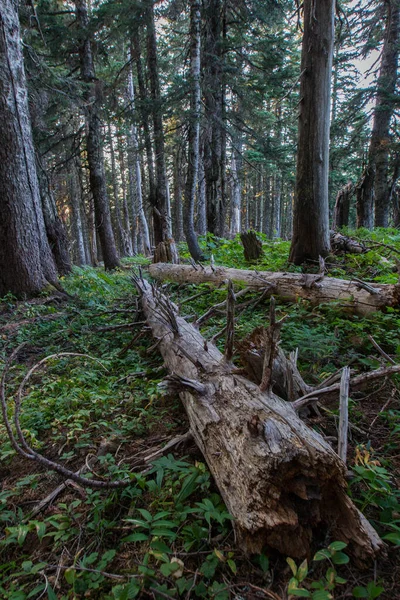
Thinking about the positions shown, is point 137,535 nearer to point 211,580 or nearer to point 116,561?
point 116,561

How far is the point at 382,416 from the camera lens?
8.77ft

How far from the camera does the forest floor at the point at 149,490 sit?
1.48 m

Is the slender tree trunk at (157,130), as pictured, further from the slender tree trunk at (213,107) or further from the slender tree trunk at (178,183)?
the slender tree trunk at (213,107)

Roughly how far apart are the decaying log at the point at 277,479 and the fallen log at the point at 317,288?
297 centimetres

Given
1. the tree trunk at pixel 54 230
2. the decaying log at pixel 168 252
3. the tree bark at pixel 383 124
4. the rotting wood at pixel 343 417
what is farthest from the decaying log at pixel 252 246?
the rotting wood at pixel 343 417

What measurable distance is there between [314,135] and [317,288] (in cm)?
339

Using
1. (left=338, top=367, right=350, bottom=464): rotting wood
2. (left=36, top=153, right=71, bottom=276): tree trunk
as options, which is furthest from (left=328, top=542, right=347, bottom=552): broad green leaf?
(left=36, top=153, right=71, bottom=276): tree trunk

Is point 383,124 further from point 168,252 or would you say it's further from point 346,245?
point 168,252

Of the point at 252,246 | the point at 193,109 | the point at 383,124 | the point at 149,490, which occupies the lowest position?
the point at 149,490

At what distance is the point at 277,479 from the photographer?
1.64m

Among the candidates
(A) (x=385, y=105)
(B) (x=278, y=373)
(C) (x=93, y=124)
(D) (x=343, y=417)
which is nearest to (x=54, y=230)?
(C) (x=93, y=124)

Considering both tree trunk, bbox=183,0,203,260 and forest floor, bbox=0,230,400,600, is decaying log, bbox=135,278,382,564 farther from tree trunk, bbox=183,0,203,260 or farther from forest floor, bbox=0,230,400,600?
tree trunk, bbox=183,0,203,260

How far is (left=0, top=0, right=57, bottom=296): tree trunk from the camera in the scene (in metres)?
6.45

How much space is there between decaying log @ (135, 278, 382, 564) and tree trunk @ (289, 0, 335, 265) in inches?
211
